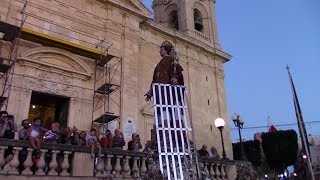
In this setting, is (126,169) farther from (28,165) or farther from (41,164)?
(28,165)

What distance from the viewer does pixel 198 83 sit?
20797 mm

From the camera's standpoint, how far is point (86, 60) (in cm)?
1450

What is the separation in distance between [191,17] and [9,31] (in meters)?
14.5

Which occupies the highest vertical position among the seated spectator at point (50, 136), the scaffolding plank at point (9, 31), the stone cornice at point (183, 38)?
the stone cornice at point (183, 38)

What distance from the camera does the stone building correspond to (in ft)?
41.4

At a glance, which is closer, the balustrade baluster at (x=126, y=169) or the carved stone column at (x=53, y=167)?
the carved stone column at (x=53, y=167)

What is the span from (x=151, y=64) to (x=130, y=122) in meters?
4.72

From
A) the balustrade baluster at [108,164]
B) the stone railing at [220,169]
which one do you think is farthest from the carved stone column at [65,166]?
the stone railing at [220,169]

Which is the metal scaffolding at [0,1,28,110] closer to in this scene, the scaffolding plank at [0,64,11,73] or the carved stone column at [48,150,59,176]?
the scaffolding plank at [0,64,11,73]

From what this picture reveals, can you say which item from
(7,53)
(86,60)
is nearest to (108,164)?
(7,53)

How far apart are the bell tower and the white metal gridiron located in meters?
17.2

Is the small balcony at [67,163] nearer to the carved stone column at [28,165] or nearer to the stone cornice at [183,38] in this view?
the carved stone column at [28,165]

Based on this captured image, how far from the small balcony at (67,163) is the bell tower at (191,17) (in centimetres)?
1576

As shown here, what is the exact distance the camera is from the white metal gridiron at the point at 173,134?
15.3 ft
